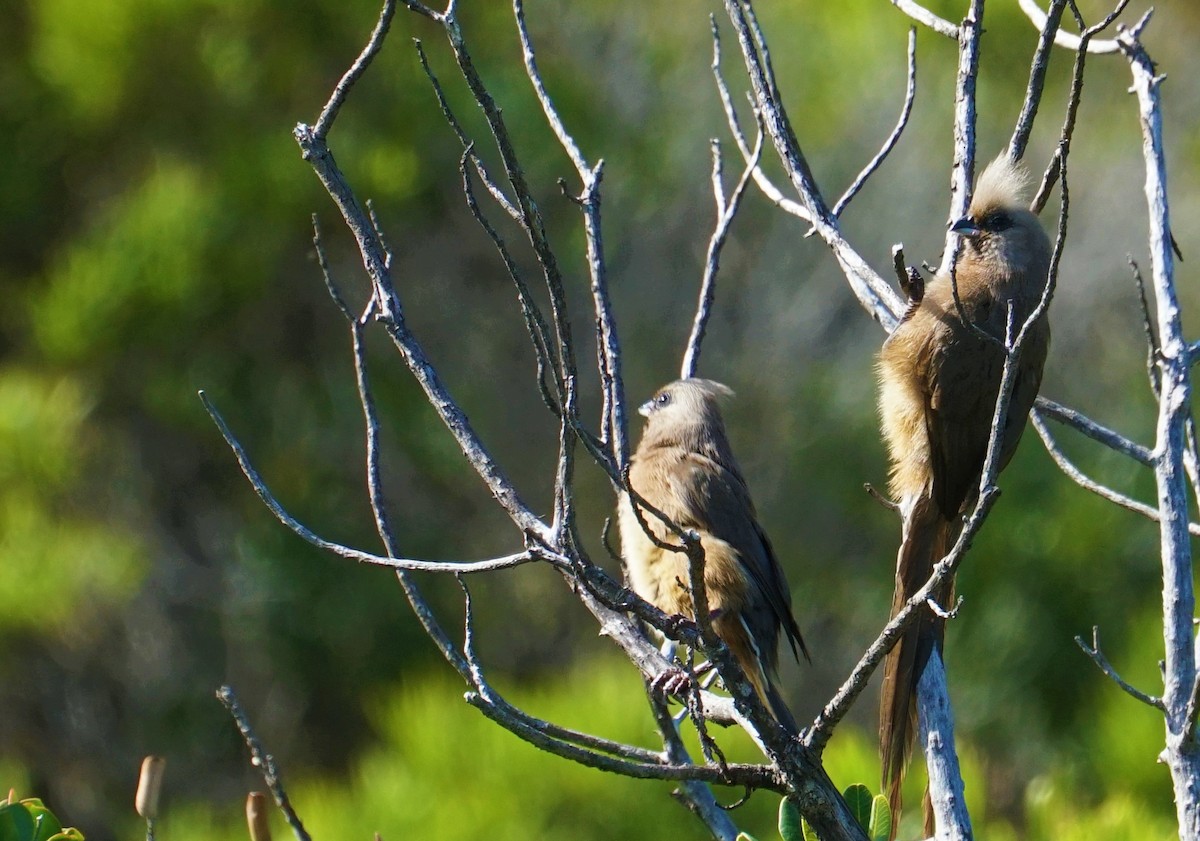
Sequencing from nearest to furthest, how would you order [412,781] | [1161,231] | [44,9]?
1. [1161,231]
2. [412,781]
3. [44,9]

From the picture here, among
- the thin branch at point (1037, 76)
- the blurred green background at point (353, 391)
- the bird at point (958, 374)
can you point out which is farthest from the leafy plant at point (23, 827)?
the blurred green background at point (353, 391)

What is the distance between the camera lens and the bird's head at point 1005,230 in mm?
3285

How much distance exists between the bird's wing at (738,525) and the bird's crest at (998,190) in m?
0.99

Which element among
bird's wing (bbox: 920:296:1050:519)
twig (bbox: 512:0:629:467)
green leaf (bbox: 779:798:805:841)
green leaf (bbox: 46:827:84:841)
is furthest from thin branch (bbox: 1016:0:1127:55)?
green leaf (bbox: 46:827:84:841)

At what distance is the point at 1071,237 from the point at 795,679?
3.37 metres

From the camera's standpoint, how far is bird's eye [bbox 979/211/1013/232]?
3.33m

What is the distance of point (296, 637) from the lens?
7.38m

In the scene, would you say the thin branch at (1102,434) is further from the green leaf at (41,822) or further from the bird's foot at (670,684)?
the green leaf at (41,822)

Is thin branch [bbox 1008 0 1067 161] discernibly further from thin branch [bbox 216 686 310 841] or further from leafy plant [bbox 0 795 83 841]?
leafy plant [bbox 0 795 83 841]

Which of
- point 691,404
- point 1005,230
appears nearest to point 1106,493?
point 1005,230

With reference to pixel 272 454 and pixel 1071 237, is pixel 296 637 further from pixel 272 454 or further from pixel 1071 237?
pixel 1071 237

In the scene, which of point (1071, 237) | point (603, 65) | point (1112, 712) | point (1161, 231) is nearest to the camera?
point (1161, 231)

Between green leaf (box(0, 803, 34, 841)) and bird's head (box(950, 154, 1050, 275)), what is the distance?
7.65ft

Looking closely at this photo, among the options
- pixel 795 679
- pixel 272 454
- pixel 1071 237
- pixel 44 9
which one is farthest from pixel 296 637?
pixel 1071 237
